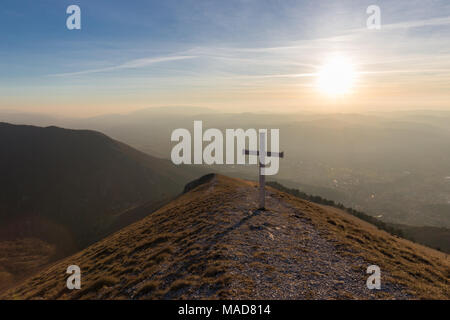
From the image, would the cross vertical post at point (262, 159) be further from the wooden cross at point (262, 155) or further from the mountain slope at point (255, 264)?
the mountain slope at point (255, 264)

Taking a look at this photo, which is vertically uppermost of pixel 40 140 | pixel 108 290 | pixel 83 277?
pixel 40 140

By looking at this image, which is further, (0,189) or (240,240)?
(0,189)

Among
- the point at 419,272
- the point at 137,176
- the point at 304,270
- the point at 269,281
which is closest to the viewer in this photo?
the point at 269,281

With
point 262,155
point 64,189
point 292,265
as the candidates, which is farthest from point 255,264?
point 64,189

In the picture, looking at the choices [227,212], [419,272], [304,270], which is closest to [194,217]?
[227,212]

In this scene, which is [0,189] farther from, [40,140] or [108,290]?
[108,290]

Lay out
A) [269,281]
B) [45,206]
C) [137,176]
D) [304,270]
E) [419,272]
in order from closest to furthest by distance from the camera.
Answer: [269,281] → [304,270] → [419,272] → [45,206] → [137,176]

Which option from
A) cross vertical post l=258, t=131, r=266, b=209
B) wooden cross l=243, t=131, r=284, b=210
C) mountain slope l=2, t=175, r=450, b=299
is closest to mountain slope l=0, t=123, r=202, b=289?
cross vertical post l=258, t=131, r=266, b=209
